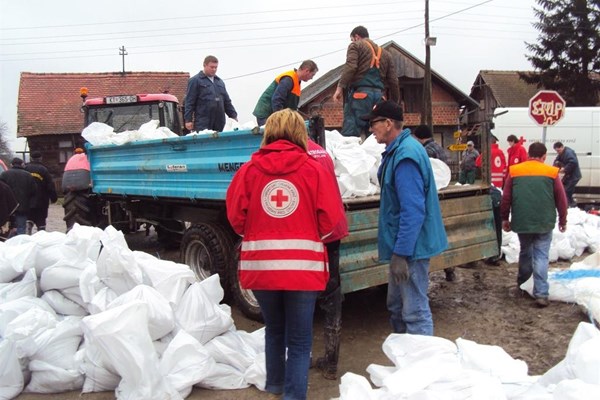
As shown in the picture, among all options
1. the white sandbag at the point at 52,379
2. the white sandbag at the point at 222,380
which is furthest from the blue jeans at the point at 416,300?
the white sandbag at the point at 52,379

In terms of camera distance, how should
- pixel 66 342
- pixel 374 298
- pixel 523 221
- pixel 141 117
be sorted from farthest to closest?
pixel 141 117 < pixel 374 298 < pixel 523 221 < pixel 66 342

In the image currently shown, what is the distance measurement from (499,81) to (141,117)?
30.7 m

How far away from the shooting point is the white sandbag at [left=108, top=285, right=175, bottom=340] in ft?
11.8

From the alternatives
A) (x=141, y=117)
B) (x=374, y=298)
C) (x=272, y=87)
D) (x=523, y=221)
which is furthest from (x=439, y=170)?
(x=141, y=117)

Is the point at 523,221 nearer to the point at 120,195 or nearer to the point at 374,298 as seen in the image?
the point at 374,298

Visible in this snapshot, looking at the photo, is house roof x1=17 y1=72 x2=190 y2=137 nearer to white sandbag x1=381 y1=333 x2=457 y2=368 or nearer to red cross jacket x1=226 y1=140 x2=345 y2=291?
red cross jacket x1=226 y1=140 x2=345 y2=291

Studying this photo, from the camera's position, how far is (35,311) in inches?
152

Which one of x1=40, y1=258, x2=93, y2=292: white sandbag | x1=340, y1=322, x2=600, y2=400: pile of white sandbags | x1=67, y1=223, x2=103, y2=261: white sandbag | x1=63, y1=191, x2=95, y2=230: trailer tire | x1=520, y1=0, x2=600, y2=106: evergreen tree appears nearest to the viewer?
x1=340, y1=322, x2=600, y2=400: pile of white sandbags

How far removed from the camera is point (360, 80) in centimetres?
554

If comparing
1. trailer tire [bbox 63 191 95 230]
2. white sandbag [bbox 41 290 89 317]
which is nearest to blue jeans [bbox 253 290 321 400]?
white sandbag [bbox 41 290 89 317]

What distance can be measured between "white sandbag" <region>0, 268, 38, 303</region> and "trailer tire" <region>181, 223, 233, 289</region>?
56.1 inches

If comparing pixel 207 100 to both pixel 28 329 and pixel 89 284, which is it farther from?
pixel 28 329

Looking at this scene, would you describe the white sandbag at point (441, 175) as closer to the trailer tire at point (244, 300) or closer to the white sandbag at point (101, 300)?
the trailer tire at point (244, 300)

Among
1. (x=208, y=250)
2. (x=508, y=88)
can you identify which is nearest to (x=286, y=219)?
(x=208, y=250)
